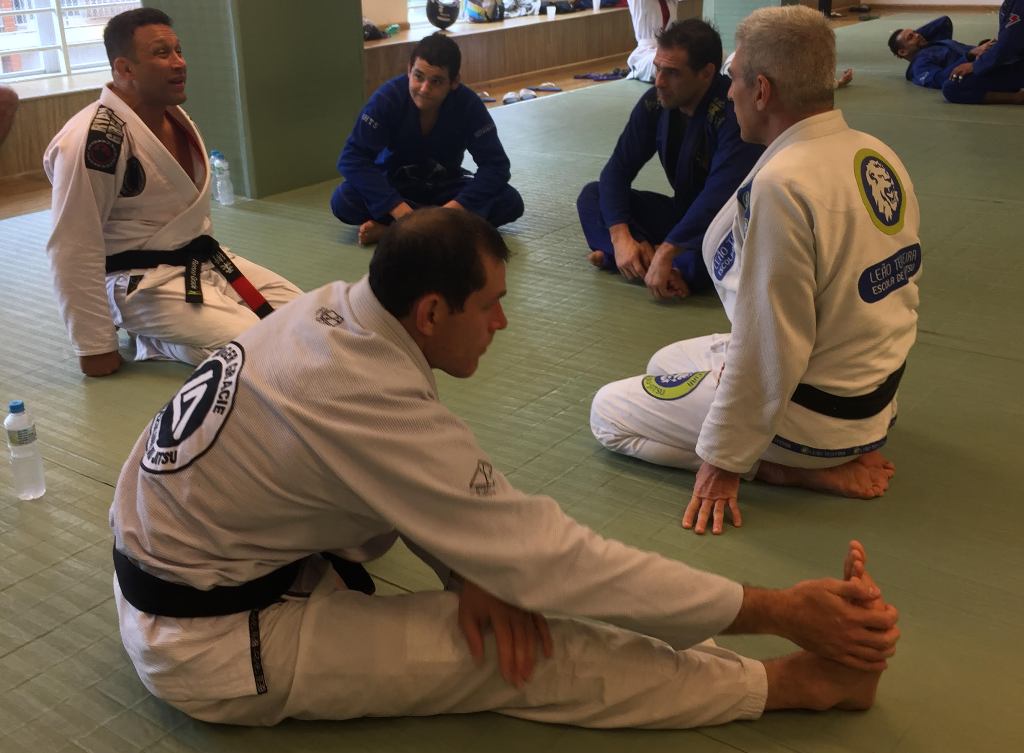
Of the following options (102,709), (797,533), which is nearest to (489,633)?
(102,709)

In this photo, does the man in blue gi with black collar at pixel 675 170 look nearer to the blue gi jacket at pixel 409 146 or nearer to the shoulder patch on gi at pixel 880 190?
the blue gi jacket at pixel 409 146

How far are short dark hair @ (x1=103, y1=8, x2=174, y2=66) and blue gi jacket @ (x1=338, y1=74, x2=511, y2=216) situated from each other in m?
1.10

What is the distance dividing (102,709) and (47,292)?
247 centimetres

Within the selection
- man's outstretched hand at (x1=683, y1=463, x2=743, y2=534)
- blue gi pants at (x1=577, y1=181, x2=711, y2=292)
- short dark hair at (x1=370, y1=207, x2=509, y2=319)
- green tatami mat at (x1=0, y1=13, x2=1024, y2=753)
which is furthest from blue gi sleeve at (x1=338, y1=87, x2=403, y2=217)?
short dark hair at (x1=370, y1=207, x2=509, y2=319)

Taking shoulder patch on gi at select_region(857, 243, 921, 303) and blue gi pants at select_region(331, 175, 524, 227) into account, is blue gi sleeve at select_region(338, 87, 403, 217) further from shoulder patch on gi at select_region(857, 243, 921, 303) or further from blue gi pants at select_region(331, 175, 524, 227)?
shoulder patch on gi at select_region(857, 243, 921, 303)

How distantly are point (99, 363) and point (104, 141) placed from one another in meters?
0.65

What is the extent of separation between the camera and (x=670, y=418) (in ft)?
7.98

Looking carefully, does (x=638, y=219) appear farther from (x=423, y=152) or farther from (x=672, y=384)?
(x=672, y=384)

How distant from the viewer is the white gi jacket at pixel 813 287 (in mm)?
2047

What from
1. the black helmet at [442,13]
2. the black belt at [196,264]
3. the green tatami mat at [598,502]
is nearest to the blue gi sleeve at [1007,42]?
the green tatami mat at [598,502]

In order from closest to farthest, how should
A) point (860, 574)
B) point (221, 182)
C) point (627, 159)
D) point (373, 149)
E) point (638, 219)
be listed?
point (860, 574), point (627, 159), point (638, 219), point (373, 149), point (221, 182)

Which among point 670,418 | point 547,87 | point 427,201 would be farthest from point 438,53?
point 547,87

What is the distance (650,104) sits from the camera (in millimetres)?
3703

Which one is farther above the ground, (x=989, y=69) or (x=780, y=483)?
(x=989, y=69)
